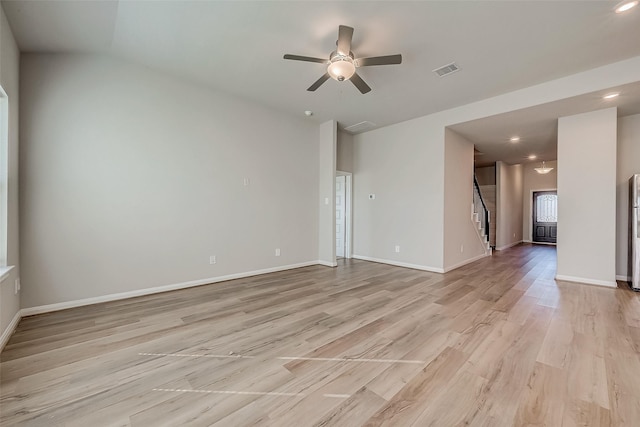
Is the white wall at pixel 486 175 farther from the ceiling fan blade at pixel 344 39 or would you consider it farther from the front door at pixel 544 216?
the ceiling fan blade at pixel 344 39

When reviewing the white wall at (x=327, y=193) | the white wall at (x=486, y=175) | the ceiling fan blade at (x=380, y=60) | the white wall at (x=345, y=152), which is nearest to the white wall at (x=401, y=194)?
the white wall at (x=345, y=152)

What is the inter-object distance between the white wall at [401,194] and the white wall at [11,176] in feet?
17.9

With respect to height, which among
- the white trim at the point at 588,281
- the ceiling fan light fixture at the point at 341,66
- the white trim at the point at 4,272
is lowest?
the white trim at the point at 588,281

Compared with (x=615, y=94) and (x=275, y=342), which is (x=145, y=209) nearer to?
(x=275, y=342)

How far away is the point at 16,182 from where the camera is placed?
108 inches

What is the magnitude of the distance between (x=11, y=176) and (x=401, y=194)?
18.5ft

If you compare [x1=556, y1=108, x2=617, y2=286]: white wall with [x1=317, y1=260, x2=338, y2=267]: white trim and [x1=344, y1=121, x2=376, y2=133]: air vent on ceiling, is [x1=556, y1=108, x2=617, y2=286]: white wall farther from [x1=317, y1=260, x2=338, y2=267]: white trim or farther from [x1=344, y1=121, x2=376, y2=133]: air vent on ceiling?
[x1=317, y1=260, x2=338, y2=267]: white trim

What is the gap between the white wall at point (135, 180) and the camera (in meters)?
2.95

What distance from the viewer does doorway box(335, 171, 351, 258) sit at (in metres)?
6.43

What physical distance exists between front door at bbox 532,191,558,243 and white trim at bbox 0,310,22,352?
42.4 ft

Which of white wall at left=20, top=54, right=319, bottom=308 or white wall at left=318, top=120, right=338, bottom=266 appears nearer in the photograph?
white wall at left=20, top=54, right=319, bottom=308

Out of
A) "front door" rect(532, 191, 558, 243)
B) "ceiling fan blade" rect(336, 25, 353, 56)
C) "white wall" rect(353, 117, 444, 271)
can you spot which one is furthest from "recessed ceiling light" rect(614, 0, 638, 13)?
"front door" rect(532, 191, 558, 243)

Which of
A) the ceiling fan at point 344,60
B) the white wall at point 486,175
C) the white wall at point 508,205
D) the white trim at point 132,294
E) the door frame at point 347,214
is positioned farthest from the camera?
the white wall at point 486,175

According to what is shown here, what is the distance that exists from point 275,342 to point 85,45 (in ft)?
12.8
